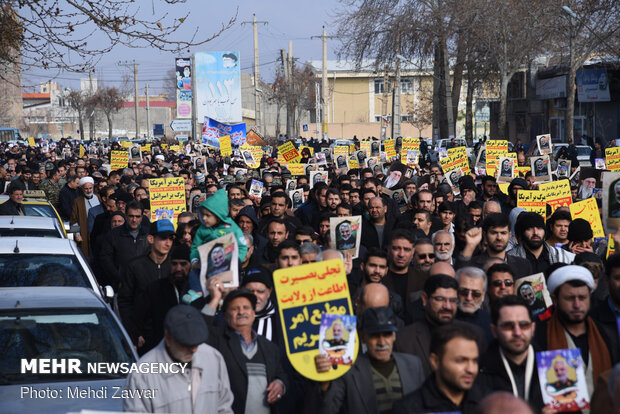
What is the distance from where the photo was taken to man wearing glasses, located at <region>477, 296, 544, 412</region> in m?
4.71

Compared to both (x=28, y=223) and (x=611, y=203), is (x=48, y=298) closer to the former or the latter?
(x=28, y=223)

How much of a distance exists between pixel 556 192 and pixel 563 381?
7471mm

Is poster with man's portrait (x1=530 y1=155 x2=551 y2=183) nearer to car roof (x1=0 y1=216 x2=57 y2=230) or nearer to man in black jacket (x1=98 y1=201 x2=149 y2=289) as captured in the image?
man in black jacket (x1=98 y1=201 x2=149 y2=289)

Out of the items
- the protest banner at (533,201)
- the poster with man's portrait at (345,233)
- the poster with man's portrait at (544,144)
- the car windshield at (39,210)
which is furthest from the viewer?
the poster with man's portrait at (544,144)

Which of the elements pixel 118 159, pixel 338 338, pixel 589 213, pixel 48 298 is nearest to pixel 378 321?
pixel 338 338

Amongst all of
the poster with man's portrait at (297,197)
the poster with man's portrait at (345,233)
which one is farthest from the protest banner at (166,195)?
the poster with man's portrait at (345,233)

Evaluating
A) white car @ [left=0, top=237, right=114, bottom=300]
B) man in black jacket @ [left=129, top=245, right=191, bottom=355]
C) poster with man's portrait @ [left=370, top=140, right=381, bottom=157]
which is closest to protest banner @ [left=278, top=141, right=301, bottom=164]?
poster with man's portrait @ [left=370, top=140, right=381, bottom=157]

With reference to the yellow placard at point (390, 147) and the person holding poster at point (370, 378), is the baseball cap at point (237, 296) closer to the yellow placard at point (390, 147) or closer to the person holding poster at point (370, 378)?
the person holding poster at point (370, 378)

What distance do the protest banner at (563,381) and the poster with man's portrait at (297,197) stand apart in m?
10.0

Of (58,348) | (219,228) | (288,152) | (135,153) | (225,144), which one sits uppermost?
(225,144)

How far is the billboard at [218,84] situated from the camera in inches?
2589

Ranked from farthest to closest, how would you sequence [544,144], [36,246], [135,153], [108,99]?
[108,99]
[135,153]
[544,144]
[36,246]

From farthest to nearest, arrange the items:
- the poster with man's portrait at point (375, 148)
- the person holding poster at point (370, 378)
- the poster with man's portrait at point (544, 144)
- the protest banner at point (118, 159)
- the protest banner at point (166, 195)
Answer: the poster with man's portrait at point (375, 148)
the protest banner at point (118, 159)
the poster with man's portrait at point (544, 144)
the protest banner at point (166, 195)
the person holding poster at point (370, 378)

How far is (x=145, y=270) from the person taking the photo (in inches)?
308
